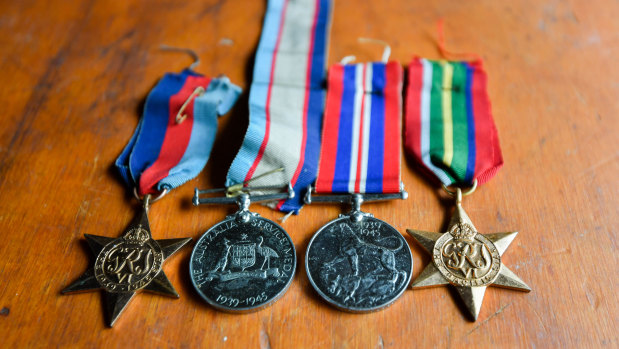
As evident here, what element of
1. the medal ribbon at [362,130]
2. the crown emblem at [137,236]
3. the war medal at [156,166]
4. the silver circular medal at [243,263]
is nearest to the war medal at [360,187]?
the medal ribbon at [362,130]

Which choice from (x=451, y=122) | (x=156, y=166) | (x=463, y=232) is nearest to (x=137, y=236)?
(x=156, y=166)

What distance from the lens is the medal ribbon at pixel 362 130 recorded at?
1.63 meters

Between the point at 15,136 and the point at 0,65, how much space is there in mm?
495

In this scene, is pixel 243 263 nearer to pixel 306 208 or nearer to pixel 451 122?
pixel 306 208

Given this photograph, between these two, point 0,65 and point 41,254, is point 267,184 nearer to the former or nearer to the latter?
point 41,254

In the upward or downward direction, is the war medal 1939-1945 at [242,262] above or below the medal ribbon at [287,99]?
below

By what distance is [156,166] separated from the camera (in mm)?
1661

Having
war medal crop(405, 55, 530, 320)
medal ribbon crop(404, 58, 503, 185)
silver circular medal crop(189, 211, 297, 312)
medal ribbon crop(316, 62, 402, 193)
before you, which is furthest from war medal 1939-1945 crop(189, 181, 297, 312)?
medal ribbon crop(404, 58, 503, 185)

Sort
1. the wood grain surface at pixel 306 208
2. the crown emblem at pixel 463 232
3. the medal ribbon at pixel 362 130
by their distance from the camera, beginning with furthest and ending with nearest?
1. the medal ribbon at pixel 362 130
2. the crown emblem at pixel 463 232
3. the wood grain surface at pixel 306 208

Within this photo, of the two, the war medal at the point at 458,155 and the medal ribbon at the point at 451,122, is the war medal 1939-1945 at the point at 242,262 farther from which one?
the medal ribbon at the point at 451,122

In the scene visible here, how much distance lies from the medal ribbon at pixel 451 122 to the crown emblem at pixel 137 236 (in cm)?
99

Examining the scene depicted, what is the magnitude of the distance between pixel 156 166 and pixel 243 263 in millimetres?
517

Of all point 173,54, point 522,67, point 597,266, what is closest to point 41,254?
point 173,54

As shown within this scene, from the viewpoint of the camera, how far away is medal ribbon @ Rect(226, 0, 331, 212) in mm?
1646
